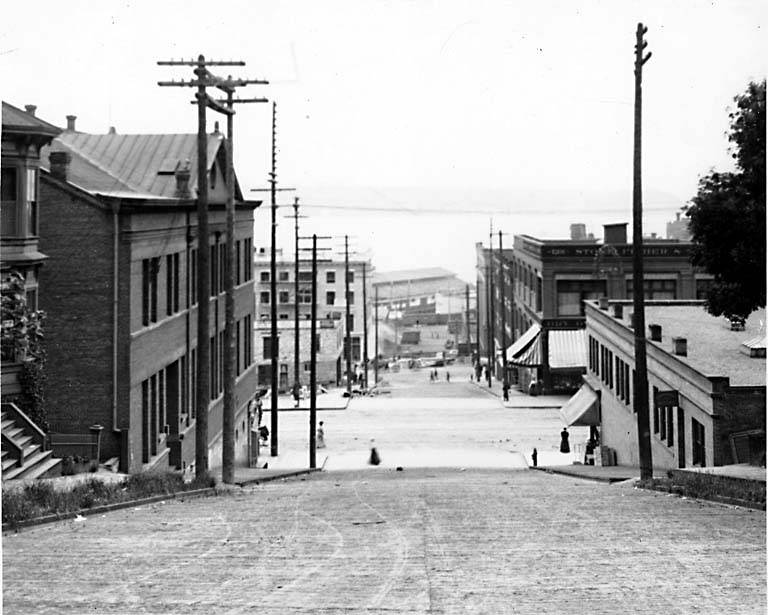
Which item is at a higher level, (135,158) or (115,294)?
(135,158)

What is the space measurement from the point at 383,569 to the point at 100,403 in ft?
50.7

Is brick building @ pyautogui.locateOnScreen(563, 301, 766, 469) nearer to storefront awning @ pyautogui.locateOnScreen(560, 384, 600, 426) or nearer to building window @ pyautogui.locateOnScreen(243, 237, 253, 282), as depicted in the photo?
storefront awning @ pyautogui.locateOnScreen(560, 384, 600, 426)

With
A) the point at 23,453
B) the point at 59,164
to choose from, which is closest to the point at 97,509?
the point at 23,453

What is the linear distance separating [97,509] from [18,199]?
29.7ft

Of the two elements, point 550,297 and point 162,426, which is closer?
point 162,426

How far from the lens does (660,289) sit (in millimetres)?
68750

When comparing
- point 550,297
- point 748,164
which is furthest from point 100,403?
point 550,297

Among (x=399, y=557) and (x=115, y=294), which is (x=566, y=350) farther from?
(x=399, y=557)

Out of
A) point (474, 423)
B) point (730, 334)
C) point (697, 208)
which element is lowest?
point (474, 423)

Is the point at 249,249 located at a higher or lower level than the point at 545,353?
higher

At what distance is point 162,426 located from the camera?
31.5 m

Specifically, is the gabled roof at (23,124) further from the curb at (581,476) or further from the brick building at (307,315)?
the brick building at (307,315)

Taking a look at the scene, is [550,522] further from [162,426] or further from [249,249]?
[249,249]

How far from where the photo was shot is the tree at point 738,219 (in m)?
19.8
